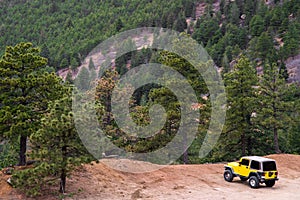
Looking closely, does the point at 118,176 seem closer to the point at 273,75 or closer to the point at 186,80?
the point at 186,80

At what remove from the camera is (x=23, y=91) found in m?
23.3

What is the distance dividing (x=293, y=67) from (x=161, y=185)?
71985mm

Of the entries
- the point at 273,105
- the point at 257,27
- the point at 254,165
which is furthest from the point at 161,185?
the point at 257,27

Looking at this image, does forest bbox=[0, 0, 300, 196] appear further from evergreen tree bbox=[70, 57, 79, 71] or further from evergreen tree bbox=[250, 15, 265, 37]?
evergreen tree bbox=[70, 57, 79, 71]

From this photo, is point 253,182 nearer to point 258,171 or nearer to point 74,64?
point 258,171

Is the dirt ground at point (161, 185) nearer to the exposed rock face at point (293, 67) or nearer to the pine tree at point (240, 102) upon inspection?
the pine tree at point (240, 102)

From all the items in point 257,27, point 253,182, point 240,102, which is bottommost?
point 253,182

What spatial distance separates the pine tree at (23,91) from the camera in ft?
71.9

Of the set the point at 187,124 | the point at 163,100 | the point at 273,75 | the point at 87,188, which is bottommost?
the point at 87,188

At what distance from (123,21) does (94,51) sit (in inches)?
1251

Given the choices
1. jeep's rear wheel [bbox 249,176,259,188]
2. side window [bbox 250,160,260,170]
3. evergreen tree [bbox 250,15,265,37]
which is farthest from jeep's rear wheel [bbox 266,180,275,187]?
evergreen tree [bbox 250,15,265,37]

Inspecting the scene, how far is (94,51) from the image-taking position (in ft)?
474

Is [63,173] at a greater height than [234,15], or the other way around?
[234,15]

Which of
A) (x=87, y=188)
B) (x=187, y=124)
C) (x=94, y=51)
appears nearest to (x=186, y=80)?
(x=187, y=124)
